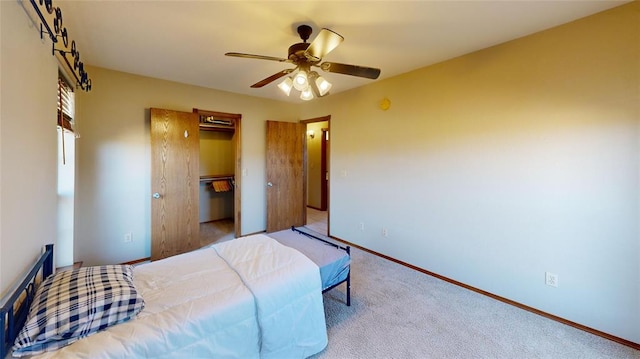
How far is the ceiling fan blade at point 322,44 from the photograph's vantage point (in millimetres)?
1537

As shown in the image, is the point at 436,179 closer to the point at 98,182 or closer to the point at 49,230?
the point at 49,230

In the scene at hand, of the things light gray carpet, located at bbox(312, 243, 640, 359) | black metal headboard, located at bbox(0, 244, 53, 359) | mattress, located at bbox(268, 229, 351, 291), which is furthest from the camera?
mattress, located at bbox(268, 229, 351, 291)

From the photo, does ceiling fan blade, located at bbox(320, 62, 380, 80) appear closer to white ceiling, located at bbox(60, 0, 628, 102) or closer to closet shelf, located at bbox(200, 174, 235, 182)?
white ceiling, located at bbox(60, 0, 628, 102)

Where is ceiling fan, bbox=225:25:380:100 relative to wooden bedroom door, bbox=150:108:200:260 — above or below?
above

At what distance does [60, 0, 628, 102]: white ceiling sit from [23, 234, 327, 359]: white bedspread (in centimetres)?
189

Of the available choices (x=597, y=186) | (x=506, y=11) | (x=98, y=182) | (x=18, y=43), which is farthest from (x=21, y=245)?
(x=597, y=186)

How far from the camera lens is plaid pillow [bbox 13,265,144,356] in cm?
106

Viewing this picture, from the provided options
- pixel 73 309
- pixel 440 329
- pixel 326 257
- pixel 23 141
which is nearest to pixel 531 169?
pixel 440 329

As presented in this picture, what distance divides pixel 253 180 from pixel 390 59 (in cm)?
284

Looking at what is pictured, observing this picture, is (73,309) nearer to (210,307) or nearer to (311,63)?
(210,307)

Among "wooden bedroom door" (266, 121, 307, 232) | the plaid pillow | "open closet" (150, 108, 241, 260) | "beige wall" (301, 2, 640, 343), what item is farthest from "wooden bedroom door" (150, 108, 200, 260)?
"beige wall" (301, 2, 640, 343)

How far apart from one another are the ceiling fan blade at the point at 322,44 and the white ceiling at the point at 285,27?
1.07ft

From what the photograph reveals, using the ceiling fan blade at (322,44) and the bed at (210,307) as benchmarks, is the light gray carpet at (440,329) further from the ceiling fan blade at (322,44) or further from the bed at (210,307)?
the ceiling fan blade at (322,44)

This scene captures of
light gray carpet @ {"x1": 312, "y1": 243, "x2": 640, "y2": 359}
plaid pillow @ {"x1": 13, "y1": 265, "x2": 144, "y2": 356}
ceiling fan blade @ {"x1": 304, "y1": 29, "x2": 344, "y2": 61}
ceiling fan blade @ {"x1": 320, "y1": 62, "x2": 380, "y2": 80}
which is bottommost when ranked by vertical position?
light gray carpet @ {"x1": 312, "y1": 243, "x2": 640, "y2": 359}
